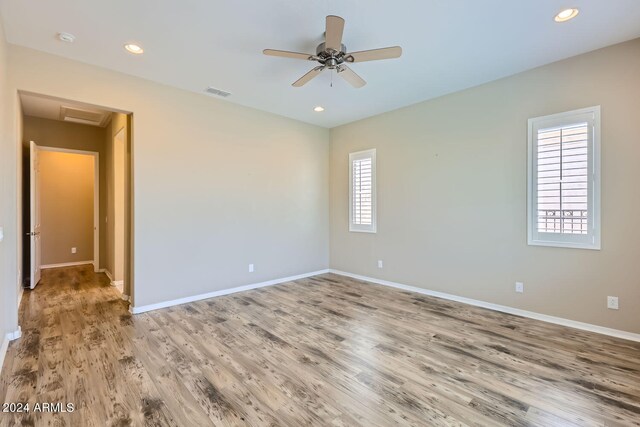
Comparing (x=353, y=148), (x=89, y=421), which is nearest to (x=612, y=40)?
(x=353, y=148)

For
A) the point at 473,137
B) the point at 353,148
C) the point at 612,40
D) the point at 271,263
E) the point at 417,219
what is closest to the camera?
the point at 612,40

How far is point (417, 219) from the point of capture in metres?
4.77

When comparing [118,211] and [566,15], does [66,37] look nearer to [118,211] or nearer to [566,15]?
[118,211]

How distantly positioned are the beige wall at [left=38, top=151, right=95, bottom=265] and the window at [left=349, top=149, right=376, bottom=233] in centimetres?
581

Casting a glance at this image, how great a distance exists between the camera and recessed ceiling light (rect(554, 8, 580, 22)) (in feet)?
8.29

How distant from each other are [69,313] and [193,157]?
2.56 m

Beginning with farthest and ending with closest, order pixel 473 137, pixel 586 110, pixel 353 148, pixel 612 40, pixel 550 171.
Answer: pixel 353 148
pixel 473 137
pixel 550 171
pixel 586 110
pixel 612 40

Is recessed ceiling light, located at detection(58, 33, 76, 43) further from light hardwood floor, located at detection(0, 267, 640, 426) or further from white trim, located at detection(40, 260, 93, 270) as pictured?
white trim, located at detection(40, 260, 93, 270)

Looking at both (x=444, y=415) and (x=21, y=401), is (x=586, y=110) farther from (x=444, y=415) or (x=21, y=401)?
(x=21, y=401)

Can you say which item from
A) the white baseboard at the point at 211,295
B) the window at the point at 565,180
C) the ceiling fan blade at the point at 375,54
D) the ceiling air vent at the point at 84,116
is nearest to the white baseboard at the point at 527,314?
the window at the point at 565,180

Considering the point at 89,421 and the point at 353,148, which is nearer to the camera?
the point at 89,421

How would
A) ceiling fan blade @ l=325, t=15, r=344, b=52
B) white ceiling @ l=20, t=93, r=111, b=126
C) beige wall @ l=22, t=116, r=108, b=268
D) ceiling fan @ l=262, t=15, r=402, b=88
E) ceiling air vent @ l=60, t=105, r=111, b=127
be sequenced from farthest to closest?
beige wall @ l=22, t=116, r=108, b=268, ceiling air vent @ l=60, t=105, r=111, b=127, white ceiling @ l=20, t=93, r=111, b=126, ceiling fan @ l=262, t=15, r=402, b=88, ceiling fan blade @ l=325, t=15, r=344, b=52

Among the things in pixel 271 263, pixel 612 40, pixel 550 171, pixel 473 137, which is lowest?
pixel 271 263

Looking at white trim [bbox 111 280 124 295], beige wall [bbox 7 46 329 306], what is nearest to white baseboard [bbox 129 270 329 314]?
beige wall [bbox 7 46 329 306]
